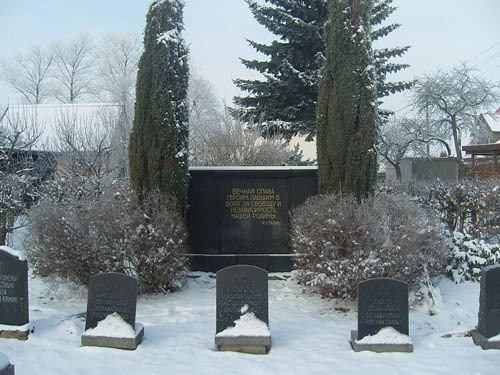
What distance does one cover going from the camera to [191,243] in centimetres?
959

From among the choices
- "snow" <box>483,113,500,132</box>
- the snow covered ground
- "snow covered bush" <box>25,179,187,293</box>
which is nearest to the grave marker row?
the snow covered ground

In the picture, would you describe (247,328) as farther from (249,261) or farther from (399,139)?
(399,139)

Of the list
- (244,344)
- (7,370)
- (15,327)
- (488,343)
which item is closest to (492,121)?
(488,343)

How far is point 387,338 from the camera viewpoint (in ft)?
17.6

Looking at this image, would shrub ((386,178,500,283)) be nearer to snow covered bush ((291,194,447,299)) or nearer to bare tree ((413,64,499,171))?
snow covered bush ((291,194,447,299))

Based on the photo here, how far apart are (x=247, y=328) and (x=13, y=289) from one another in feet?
9.99

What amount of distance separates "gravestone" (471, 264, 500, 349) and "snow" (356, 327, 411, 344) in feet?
3.09

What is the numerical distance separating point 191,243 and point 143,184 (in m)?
1.73

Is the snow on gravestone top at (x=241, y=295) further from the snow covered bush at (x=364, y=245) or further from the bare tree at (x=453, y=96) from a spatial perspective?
the bare tree at (x=453, y=96)

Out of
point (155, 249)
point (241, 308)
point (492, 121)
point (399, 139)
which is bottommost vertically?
point (241, 308)

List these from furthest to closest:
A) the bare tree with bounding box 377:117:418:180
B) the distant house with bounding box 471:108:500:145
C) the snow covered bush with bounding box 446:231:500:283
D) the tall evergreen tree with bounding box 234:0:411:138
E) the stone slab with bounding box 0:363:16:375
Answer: the distant house with bounding box 471:108:500:145 → the bare tree with bounding box 377:117:418:180 → the tall evergreen tree with bounding box 234:0:411:138 → the snow covered bush with bounding box 446:231:500:283 → the stone slab with bounding box 0:363:16:375

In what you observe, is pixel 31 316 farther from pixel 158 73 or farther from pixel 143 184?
pixel 158 73

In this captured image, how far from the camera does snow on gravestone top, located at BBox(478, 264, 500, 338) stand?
5.42 metres

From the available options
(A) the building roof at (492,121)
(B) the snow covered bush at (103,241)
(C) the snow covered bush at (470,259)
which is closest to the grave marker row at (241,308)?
(B) the snow covered bush at (103,241)
